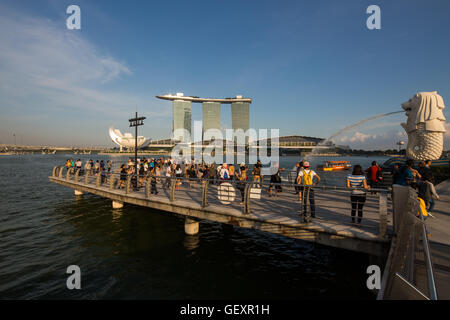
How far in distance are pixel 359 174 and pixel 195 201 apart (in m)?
6.96

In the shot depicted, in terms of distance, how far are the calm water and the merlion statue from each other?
10672 millimetres

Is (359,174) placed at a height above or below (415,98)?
below

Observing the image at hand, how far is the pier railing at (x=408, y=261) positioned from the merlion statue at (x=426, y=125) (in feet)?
39.5

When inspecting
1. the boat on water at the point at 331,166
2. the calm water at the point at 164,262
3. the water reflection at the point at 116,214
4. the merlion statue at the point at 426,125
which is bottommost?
the calm water at the point at 164,262

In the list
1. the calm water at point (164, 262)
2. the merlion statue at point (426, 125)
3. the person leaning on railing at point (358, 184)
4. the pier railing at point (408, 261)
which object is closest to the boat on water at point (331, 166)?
the merlion statue at point (426, 125)

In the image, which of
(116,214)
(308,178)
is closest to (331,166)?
(308,178)

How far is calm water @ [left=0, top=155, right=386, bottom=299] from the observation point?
664cm

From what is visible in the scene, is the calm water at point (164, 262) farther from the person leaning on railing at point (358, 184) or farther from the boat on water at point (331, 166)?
the boat on water at point (331, 166)

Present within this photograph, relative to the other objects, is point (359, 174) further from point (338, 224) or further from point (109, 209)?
point (109, 209)

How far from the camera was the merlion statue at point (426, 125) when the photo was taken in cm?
1391

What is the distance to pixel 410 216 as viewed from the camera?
15.7ft

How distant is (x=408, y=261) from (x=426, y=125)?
48.8 ft
